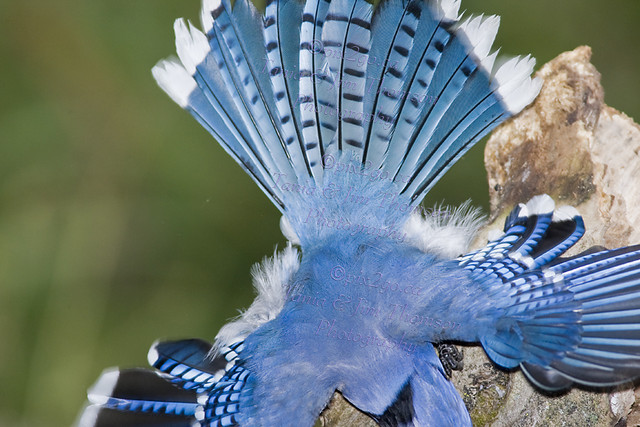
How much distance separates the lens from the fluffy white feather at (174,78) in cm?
372

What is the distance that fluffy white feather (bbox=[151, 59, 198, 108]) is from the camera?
3721 mm

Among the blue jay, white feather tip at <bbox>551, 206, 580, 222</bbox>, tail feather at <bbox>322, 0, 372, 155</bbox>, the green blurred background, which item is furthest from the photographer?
the green blurred background

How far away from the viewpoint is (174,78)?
12.2 feet

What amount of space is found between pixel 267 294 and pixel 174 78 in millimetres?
1181

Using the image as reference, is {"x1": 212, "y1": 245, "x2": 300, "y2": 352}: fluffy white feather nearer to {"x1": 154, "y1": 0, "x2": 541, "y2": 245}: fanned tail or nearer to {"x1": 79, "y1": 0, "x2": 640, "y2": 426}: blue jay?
{"x1": 79, "y1": 0, "x2": 640, "y2": 426}: blue jay

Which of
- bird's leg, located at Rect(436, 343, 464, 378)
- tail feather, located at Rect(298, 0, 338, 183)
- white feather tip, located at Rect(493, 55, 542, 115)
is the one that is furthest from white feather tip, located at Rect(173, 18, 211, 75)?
bird's leg, located at Rect(436, 343, 464, 378)

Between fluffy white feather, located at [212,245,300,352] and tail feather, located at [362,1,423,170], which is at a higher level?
tail feather, located at [362,1,423,170]

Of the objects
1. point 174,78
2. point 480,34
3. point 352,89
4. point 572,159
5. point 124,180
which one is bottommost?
point 572,159

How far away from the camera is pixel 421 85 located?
11.7 feet

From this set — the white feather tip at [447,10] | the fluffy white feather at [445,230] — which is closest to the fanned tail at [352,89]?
the white feather tip at [447,10]

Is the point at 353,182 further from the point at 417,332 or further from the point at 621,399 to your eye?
the point at 621,399

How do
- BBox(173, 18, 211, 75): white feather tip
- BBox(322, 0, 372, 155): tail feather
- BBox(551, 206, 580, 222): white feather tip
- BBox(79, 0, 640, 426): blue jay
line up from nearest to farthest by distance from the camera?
BBox(79, 0, 640, 426): blue jay → BBox(551, 206, 580, 222): white feather tip → BBox(322, 0, 372, 155): tail feather → BBox(173, 18, 211, 75): white feather tip

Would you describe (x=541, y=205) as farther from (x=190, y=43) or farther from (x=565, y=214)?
(x=190, y=43)

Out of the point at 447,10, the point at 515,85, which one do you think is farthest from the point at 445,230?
the point at 447,10
